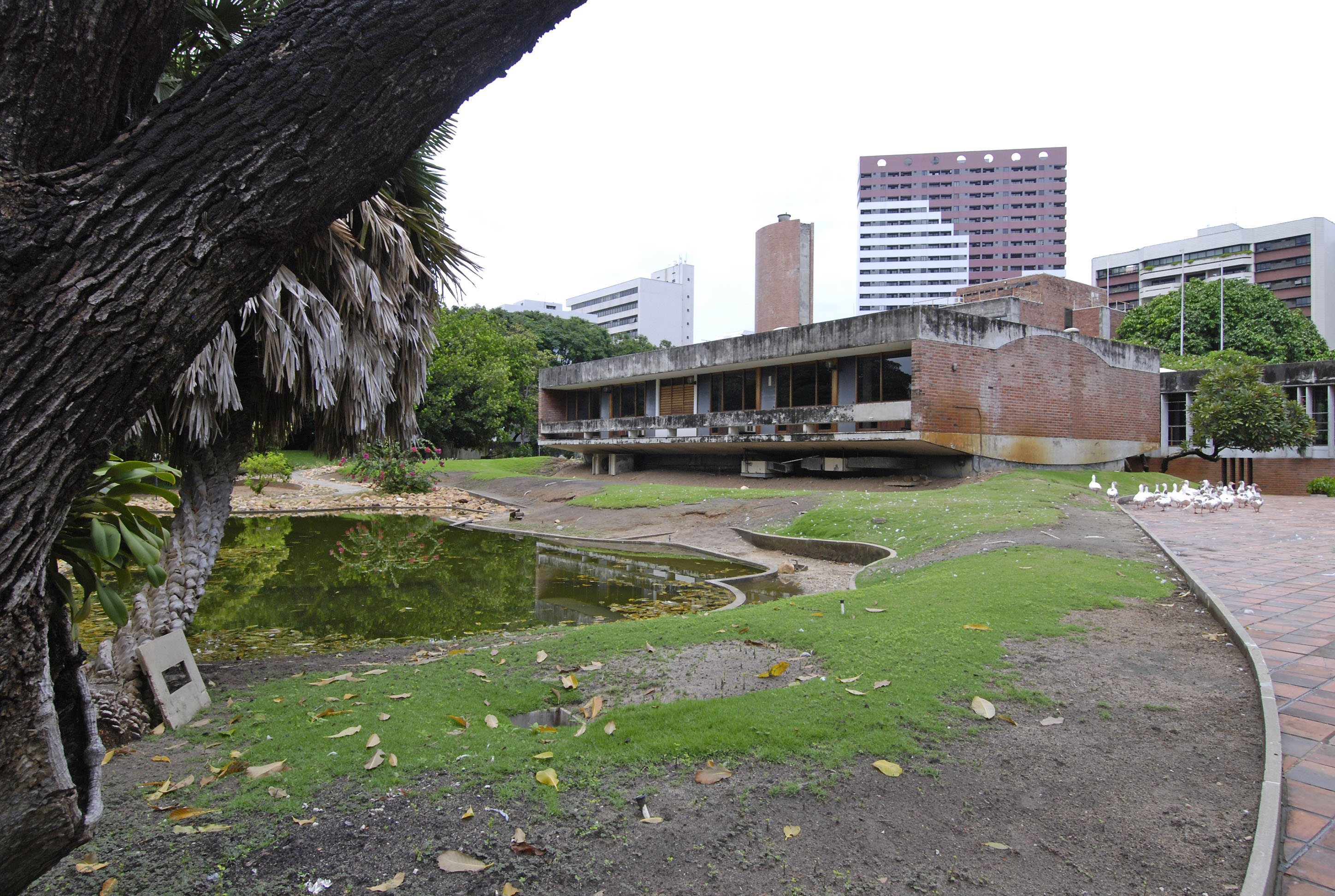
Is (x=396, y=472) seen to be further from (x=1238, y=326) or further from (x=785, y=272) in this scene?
(x=1238, y=326)

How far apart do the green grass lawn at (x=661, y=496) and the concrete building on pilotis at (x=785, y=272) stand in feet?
50.7

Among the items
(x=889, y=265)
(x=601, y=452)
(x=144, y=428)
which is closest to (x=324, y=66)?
(x=144, y=428)

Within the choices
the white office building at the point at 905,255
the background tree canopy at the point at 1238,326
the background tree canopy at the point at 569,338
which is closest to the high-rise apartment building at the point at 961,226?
the white office building at the point at 905,255

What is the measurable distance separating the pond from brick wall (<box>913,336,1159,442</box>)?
10.4m

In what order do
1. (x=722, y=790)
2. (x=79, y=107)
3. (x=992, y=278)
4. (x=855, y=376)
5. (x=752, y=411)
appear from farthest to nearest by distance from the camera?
(x=992, y=278) → (x=752, y=411) → (x=855, y=376) → (x=722, y=790) → (x=79, y=107)

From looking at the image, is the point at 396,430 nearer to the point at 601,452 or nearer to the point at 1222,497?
the point at 1222,497

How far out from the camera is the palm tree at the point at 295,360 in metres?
5.29

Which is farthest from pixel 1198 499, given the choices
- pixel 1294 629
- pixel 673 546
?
pixel 1294 629

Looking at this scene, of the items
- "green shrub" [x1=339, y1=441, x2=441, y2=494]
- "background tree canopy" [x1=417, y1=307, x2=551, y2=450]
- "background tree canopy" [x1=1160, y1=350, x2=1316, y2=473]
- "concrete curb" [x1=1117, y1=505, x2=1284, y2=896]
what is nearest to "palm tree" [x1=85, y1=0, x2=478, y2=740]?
"concrete curb" [x1=1117, y1=505, x2=1284, y2=896]

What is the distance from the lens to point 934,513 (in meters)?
13.4

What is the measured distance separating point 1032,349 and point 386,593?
66.1ft

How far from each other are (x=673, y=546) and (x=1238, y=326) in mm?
49237

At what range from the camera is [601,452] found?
3328 cm

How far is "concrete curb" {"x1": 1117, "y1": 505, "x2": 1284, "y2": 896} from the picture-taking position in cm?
260
